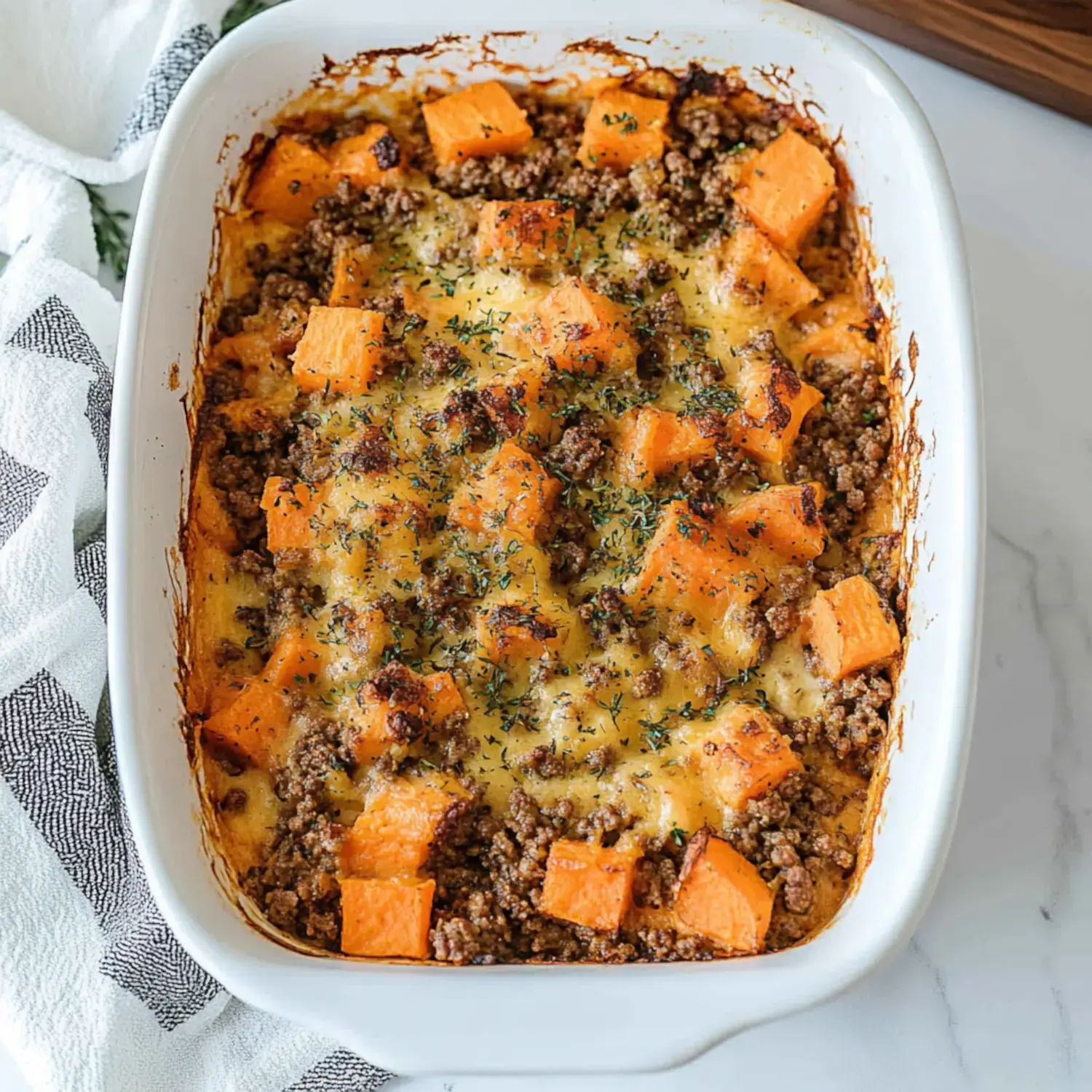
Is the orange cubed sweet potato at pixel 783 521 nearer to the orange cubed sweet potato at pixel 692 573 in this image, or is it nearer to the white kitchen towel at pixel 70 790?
the orange cubed sweet potato at pixel 692 573

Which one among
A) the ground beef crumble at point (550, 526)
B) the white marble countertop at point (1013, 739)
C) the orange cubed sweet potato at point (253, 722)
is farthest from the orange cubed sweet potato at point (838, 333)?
the orange cubed sweet potato at point (253, 722)

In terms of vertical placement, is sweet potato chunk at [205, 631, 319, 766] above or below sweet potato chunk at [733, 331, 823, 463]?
below

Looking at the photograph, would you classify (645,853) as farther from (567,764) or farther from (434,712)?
(434,712)

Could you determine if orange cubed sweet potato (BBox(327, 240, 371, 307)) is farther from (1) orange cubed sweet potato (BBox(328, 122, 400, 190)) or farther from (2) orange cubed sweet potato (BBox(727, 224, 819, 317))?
(2) orange cubed sweet potato (BBox(727, 224, 819, 317))

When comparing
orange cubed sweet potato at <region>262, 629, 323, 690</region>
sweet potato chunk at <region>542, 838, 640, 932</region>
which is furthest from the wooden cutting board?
sweet potato chunk at <region>542, 838, 640, 932</region>

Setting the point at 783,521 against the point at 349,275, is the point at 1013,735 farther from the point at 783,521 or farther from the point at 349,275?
the point at 349,275

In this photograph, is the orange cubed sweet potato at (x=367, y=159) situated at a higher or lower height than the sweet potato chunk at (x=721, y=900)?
higher
